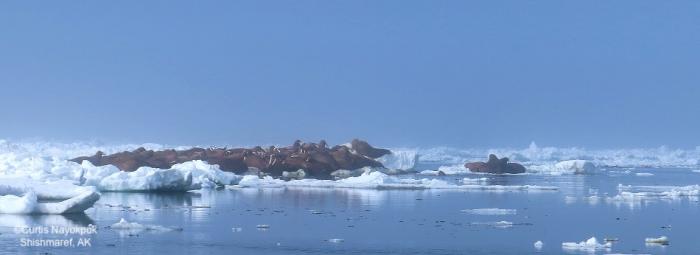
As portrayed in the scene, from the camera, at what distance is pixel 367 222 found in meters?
16.7

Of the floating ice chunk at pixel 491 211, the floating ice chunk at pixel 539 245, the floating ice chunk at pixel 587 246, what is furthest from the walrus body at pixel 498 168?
the floating ice chunk at pixel 587 246

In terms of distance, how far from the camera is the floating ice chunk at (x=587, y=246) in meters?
13.4

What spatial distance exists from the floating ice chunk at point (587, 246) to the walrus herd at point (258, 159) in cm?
1788

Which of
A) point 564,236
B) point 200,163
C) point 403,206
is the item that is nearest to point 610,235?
point 564,236

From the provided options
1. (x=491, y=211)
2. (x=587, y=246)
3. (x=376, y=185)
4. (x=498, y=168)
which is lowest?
(x=587, y=246)

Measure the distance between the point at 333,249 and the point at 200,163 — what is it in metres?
13.7

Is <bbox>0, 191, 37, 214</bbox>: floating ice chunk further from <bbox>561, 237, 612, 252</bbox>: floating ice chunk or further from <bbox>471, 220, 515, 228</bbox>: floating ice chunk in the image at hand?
<bbox>561, 237, 612, 252</bbox>: floating ice chunk

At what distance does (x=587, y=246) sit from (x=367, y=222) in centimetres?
399

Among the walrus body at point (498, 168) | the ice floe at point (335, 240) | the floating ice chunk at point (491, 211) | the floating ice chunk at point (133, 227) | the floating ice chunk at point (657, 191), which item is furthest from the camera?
the walrus body at point (498, 168)

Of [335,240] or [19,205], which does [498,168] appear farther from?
[335,240]

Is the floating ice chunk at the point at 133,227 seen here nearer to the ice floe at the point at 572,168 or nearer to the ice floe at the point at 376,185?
the ice floe at the point at 376,185

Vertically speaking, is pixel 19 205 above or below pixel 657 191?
below

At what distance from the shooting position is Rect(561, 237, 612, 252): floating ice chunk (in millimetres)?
13405

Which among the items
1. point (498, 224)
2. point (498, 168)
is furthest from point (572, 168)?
point (498, 224)
